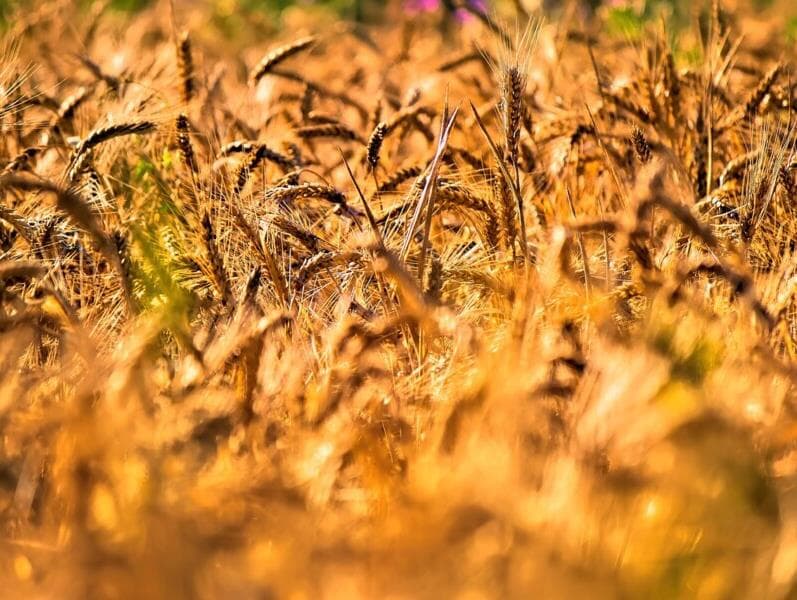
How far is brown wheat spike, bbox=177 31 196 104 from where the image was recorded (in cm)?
334

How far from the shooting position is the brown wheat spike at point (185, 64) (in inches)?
131

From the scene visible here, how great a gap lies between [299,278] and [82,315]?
0.41m

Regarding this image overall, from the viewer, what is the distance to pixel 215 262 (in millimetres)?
2295

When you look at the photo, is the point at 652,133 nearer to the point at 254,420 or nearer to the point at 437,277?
the point at 437,277

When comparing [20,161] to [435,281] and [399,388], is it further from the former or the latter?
[399,388]

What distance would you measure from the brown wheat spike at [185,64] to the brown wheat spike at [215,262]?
1195 mm

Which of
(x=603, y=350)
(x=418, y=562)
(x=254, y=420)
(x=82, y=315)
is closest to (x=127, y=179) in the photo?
(x=82, y=315)

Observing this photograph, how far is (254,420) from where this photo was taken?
177 cm

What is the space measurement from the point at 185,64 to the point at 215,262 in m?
1.27

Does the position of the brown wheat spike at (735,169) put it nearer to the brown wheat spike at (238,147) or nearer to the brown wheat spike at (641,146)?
the brown wheat spike at (641,146)

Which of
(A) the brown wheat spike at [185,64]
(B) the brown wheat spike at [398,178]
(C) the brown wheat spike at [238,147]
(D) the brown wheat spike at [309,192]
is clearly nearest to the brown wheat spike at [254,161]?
(C) the brown wheat spike at [238,147]

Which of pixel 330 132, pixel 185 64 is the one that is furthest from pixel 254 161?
pixel 185 64

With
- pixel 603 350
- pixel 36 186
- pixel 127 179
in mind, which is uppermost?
pixel 36 186

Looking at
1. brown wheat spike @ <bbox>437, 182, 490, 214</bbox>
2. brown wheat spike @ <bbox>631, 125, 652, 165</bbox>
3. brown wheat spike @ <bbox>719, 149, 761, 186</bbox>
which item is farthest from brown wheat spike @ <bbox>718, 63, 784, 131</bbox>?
brown wheat spike @ <bbox>437, 182, 490, 214</bbox>
